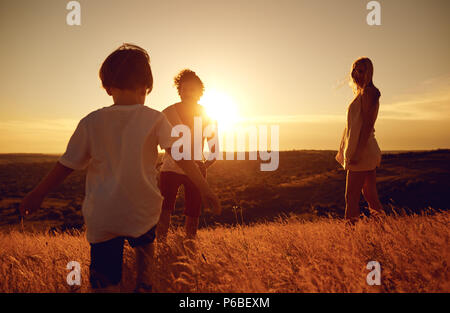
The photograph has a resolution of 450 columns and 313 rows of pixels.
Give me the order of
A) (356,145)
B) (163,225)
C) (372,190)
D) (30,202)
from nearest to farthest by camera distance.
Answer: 1. (30,202)
2. (163,225)
3. (356,145)
4. (372,190)

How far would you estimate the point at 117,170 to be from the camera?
169 centimetres

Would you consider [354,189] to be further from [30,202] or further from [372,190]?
[30,202]

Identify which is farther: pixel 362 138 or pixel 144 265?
pixel 362 138

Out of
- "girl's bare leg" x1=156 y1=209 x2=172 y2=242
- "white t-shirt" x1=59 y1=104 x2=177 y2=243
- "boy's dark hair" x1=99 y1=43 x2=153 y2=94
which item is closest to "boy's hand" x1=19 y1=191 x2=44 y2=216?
"white t-shirt" x1=59 y1=104 x2=177 y2=243

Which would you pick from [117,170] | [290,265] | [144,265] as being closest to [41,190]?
[117,170]

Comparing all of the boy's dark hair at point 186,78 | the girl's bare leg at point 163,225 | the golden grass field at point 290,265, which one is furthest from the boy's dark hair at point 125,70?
the girl's bare leg at point 163,225

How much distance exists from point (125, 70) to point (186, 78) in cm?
165

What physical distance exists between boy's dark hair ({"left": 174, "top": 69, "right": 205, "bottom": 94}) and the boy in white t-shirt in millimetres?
1585

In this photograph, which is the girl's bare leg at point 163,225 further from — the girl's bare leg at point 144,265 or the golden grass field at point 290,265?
the girl's bare leg at point 144,265

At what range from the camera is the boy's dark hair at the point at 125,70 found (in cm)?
179

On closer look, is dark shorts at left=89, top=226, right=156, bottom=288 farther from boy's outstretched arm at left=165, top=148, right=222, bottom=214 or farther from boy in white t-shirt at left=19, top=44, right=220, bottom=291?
boy's outstretched arm at left=165, top=148, right=222, bottom=214

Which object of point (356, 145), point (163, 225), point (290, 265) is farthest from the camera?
point (356, 145)

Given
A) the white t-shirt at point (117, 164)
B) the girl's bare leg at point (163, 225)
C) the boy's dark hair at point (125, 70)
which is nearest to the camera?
the white t-shirt at point (117, 164)

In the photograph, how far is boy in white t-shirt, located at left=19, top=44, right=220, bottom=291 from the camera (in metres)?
1.68
